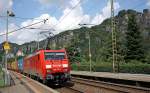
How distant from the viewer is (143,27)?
190 metres

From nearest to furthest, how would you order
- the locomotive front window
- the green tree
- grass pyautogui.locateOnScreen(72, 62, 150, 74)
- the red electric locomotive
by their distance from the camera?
the red electric locomotive
the locomotive front window
grass pyautogui.locateOnScreen(72, 62, 150, 74)
the green tree

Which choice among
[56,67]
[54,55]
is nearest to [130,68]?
[54,55]

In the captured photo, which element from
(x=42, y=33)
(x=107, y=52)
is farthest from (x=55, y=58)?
(x=107, y=52)

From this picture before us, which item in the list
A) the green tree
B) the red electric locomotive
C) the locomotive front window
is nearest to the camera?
Answer: the red electric locomotive

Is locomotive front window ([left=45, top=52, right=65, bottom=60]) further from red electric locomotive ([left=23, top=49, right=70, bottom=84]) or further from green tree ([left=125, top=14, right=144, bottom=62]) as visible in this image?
green tree ([left=125, top=14, right=144, bottom=62])

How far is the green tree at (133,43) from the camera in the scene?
6600cm

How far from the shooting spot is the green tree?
6600cm

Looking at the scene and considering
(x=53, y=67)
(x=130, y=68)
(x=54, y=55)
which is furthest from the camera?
(x=130, y=68)

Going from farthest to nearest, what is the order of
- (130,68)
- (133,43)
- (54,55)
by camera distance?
(133,43) → (130,68) → (54,55)

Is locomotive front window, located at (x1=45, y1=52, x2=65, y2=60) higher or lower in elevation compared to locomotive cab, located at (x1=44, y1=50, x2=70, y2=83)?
higher

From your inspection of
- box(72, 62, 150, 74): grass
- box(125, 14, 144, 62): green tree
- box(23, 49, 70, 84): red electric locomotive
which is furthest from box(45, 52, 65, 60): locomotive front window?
box(125, 14, 144, 62): green tree

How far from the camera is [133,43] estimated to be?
67.2m

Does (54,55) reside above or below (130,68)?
above

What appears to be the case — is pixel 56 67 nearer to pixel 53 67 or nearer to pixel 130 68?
pixel 53 67
